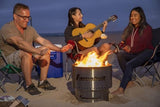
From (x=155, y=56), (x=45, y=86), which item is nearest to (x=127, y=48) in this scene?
(x=155, y=56)

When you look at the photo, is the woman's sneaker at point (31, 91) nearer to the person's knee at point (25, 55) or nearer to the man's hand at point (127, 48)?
the person's knee at point (25, 55)

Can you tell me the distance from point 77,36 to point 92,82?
1.78 metres

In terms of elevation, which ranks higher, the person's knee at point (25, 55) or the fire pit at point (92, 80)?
the person's knee at point (25, 55)

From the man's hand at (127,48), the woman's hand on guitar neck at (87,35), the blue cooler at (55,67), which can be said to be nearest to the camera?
the man's hand at (127,48)

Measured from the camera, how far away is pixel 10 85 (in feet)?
15.9

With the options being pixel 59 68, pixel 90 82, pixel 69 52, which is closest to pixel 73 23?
pixel 69 52

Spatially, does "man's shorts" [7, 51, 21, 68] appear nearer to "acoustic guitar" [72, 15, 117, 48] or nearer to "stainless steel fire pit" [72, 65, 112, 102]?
"stainless steel fire pit" [72, 65, 112, 102]

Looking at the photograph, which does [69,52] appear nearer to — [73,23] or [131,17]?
[73,23]

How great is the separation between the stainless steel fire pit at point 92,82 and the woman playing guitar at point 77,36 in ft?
4.30

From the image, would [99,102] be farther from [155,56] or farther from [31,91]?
[155,56]

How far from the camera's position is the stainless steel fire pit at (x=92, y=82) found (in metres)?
3.35

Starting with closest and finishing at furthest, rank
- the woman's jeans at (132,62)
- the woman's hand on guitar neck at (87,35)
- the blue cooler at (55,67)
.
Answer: the woman's jeans at (132,62) → the woman's hand on guitar neck at (87,35) → the blue cooler at (55,67)

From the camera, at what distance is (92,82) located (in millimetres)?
3383

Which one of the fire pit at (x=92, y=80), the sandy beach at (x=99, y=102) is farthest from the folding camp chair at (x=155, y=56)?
the fire pit at (x=92, y=80)
